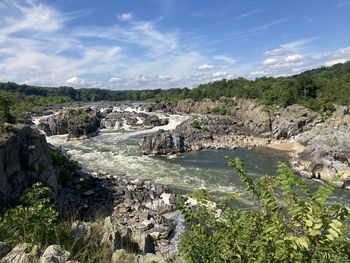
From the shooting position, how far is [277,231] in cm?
473

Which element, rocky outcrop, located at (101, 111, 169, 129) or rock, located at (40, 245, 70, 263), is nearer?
rock, located at (40, 245, 70, 263)

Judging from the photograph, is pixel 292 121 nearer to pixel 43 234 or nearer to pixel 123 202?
pixel 123 202

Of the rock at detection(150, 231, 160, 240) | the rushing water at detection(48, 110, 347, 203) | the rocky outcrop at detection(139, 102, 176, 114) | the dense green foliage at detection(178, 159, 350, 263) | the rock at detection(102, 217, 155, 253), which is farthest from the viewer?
the rocky outcrop at detection(139, 102, 176, 114)

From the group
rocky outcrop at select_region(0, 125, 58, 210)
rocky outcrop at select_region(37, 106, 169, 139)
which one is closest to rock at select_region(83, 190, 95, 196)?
rocky outcrop at select_region(0, 125, 58, 210)

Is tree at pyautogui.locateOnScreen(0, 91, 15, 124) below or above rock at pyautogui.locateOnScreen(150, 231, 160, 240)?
above

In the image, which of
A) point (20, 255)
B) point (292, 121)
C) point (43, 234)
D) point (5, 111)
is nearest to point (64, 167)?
point (5, 111)

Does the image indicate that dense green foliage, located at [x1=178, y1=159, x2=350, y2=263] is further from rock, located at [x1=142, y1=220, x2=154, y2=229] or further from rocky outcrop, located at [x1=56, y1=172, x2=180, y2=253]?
rock, located at [x1=142, y1=220, x2=154, y2=229]

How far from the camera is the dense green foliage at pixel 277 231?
4.19 metres

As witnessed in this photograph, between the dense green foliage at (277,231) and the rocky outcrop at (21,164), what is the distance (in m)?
20.6

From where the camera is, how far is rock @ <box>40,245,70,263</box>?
693cm

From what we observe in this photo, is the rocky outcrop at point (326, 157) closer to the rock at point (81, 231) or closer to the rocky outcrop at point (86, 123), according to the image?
the rock at point (81, 231)

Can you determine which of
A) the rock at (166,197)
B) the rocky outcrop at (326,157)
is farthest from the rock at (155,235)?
the rocky outcrop at (326,157)

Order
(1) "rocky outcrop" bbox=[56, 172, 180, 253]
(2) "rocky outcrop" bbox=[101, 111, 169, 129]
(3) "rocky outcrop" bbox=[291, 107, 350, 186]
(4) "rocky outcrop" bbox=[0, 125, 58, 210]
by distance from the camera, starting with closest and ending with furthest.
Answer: (1) "rocky outcrop" bbox=[56, 172, 180, 253] → (4) "rocky outcrop" bbox=[0, 125, 58, 210] → (3) "rocky outcrop" bbox=[291, 107, 350, 186] → (2) "rocky outcrop" bbox=[101, 111, 169, 129]

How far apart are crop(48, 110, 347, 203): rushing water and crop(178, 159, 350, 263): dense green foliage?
24127 mm
